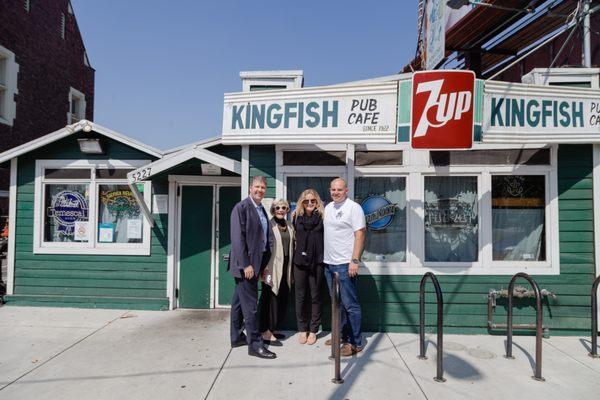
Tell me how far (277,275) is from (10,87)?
10.9m

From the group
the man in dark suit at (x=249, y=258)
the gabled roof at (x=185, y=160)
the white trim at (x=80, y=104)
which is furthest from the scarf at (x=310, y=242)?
the white trim at (x=80, y=104)

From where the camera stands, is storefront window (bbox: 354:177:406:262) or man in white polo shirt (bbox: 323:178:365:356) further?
storefront window (bbox: 354:177:406:262)

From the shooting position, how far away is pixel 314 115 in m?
4.64

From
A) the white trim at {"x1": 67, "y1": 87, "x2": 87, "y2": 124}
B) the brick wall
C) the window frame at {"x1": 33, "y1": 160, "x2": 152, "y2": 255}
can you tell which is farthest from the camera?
the white trim at {"x1": 67, "y1": 87, "x2": 87, "y2": 124}

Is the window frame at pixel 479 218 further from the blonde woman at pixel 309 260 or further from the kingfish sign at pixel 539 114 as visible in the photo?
the blonde woman at pixel 309 260

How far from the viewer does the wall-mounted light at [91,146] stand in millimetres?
6102

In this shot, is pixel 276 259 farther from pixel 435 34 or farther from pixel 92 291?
pixel 435 34

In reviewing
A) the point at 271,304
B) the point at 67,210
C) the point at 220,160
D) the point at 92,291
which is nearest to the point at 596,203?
the point at 271,304

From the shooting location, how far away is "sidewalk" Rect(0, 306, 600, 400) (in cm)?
335

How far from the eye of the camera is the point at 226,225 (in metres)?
6.20

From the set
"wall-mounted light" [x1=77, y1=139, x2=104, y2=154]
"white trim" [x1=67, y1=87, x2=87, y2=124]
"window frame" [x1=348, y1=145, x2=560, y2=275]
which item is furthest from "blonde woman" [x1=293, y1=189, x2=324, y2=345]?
"white trim" [x1=67, y1=87, x2=87, y2=124]

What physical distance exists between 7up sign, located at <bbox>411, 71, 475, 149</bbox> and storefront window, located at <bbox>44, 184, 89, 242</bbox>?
536cm

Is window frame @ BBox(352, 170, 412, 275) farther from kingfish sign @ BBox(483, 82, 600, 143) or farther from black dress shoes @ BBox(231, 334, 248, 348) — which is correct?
black dress shoes @ BBox(231, 334, 248, 348)

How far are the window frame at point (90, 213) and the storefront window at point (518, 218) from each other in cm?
508
